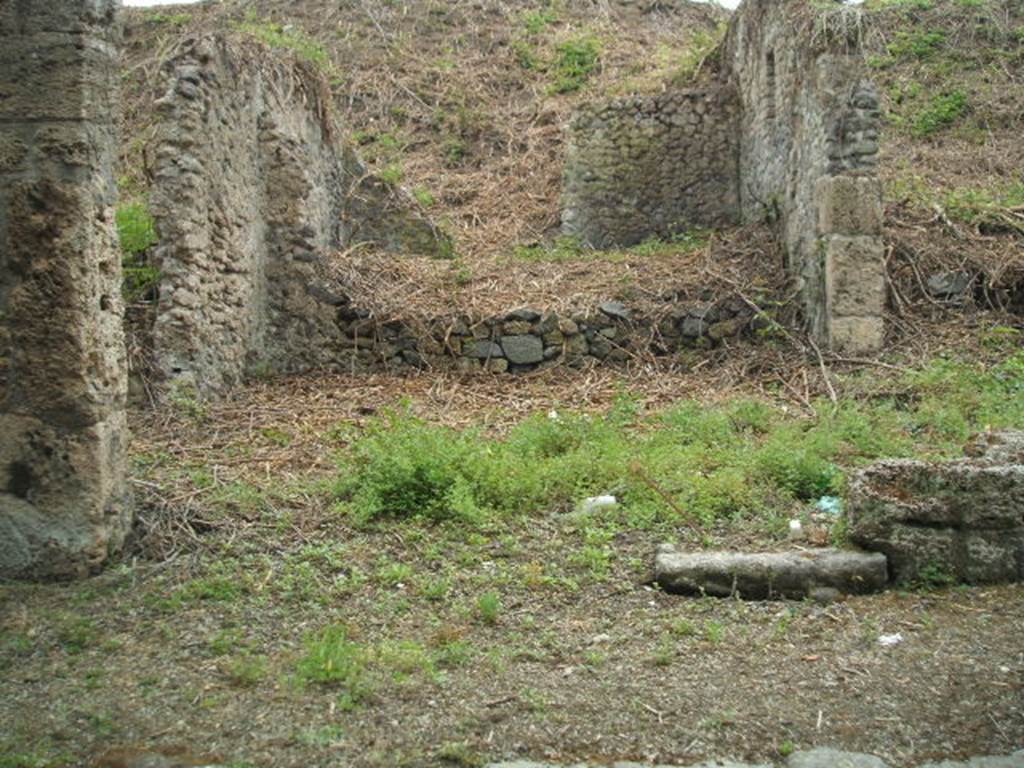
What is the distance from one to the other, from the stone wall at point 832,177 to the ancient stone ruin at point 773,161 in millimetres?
11

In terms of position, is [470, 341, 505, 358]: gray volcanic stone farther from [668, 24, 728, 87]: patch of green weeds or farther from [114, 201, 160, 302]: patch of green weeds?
[668, 24, 728, 87]: patch of green weeds

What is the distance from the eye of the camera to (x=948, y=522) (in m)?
4.48

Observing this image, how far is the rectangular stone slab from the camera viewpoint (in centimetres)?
447

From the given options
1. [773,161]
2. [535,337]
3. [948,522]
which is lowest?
[948,522]

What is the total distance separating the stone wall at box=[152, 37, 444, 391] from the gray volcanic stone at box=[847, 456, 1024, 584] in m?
5.07

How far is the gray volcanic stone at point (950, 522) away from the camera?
4.41 metres

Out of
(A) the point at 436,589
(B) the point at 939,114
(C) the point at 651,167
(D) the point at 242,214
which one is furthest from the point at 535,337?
(B) the point at 939,114

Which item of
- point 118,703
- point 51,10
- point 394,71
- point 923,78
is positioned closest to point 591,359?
point 51,10

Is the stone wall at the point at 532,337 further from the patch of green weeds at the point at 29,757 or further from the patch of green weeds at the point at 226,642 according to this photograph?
the patch of green weeds at the point at 29,757

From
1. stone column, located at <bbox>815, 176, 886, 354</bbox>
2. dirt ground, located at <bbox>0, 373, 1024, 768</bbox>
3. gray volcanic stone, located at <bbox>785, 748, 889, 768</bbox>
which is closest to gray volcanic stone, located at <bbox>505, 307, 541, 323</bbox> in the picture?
stone column, located at <bbox>815, 176, 886, 354</bbox>

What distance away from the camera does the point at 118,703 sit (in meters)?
3.44

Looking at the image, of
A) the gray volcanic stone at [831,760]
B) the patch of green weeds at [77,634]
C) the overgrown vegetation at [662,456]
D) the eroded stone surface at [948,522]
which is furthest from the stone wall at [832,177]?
the patch of green weeds at [77,634]

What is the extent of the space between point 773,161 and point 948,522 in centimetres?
668

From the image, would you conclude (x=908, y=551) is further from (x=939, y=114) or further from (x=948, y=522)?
(x=939, y=114)
